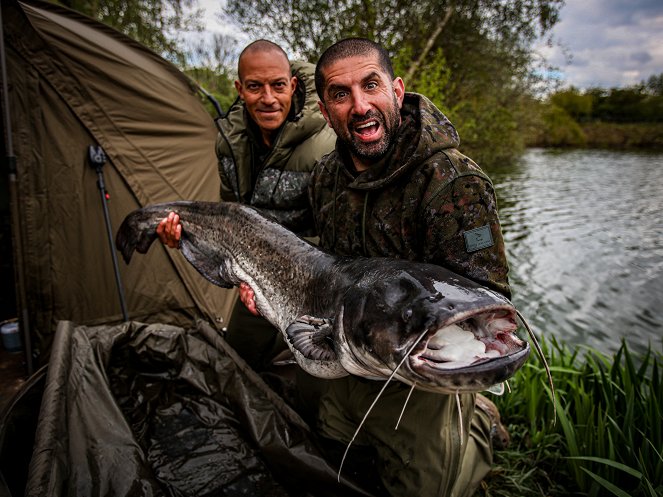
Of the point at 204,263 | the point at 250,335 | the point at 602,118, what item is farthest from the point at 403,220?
the point at 602,118

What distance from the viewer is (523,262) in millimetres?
8102

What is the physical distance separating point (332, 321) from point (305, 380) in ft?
3.48

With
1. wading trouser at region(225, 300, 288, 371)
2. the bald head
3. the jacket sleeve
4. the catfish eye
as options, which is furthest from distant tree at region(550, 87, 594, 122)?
the catfish eye

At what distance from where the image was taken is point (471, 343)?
1249mm

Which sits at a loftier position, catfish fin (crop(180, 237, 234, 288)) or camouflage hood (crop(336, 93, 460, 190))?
camouflage hood (crop(336, 93, 460, 190))

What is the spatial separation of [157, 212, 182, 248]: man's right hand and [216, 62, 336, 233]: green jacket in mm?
587

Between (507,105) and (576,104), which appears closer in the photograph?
(507,105)

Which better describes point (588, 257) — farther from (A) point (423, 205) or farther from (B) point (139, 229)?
(B) point (139, 229)

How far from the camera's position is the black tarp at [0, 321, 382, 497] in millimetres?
1922

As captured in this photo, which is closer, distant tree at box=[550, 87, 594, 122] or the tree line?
the tree line

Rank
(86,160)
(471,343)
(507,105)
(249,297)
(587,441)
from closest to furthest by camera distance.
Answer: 1. (471,343)
2. (587,441)
3. (249,297)
4. (86,160)
5. (507,105)

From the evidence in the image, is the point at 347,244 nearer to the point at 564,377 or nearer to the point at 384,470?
the point at 384,470

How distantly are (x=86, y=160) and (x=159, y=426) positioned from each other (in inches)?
93.0

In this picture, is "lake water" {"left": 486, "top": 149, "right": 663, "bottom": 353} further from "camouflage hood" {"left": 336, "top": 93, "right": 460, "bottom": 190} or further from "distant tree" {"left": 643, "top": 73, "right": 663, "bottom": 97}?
"distant tree" {"left": 643, "top": 73, "right": 663, "bottom": 97}
